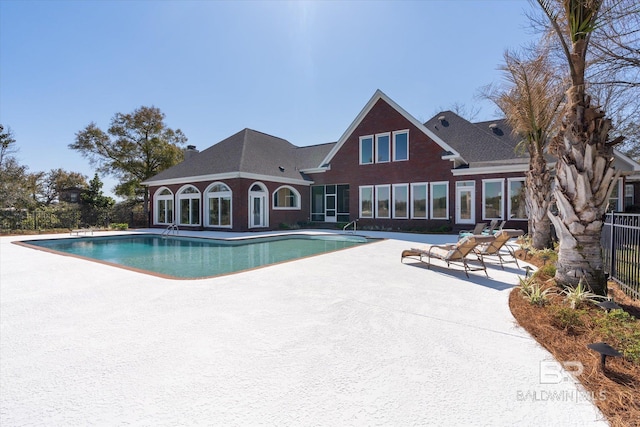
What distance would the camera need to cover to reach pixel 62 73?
1617 centimetres

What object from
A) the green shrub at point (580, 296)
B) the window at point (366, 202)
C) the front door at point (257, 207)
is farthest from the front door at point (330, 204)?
the green shrub at point (580, 296)

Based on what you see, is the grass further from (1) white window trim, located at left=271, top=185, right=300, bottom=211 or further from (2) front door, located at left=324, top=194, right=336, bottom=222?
(2) front door, located at left=324, top=194, right=336, bottom=222

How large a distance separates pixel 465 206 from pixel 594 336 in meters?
16.0

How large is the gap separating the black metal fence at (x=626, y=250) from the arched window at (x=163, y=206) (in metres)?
24.8

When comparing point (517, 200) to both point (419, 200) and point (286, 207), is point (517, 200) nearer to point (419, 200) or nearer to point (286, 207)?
point (419, 200)

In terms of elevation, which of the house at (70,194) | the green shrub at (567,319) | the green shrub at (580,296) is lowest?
the green shrub at (567,319)

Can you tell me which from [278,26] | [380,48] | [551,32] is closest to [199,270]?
[551,32]

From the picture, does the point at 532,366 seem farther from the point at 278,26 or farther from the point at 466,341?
the point at 278,26

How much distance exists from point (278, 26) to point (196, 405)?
583 inches

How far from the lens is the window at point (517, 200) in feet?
54.7

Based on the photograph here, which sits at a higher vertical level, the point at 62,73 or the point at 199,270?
the point at 62,73

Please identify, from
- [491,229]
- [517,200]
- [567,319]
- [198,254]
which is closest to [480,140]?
[517,200]

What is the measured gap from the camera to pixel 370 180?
21.5 meters

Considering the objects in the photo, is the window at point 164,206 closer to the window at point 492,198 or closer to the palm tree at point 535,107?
the window at point 492,198
